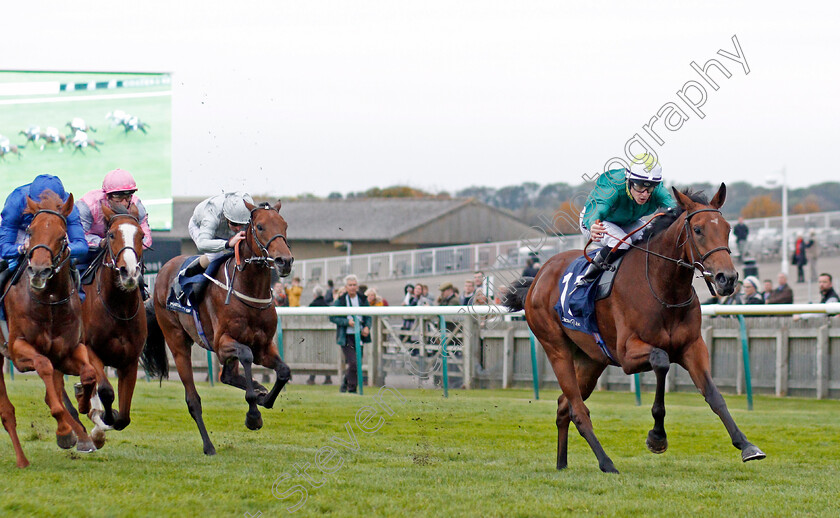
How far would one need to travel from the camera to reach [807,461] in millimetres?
7258

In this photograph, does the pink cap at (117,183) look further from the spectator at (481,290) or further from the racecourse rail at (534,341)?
the spectator at (481,290)

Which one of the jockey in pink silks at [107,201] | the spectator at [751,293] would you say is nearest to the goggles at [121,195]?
the jockey in pink silks at [107,201]

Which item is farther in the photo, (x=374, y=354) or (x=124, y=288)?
(x=374, y=354)

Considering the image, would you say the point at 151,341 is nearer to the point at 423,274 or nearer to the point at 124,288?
the point at 124,288

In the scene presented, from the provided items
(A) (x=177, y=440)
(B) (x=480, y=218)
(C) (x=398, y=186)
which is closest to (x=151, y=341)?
(A) (x=177, y=440)

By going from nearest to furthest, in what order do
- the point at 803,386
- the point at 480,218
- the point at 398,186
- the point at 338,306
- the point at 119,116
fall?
the point at 803,386, the point at 338,306, the point at 119,116, the point at 480,218, the point at 398,186

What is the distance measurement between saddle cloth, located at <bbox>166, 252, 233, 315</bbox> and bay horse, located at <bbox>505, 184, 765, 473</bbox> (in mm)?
2777

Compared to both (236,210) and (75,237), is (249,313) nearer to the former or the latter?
(236,210)

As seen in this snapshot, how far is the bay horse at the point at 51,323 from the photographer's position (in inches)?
256

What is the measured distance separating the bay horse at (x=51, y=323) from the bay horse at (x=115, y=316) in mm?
387

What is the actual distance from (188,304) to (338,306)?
15.8 feet

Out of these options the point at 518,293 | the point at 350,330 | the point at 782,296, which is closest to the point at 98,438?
the point at 518,293

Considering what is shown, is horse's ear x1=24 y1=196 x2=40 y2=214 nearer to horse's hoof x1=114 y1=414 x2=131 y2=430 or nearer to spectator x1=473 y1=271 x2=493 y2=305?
horse's hoof x1=114 y1=414 x2=131 y2=430

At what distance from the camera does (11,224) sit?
274 inches
